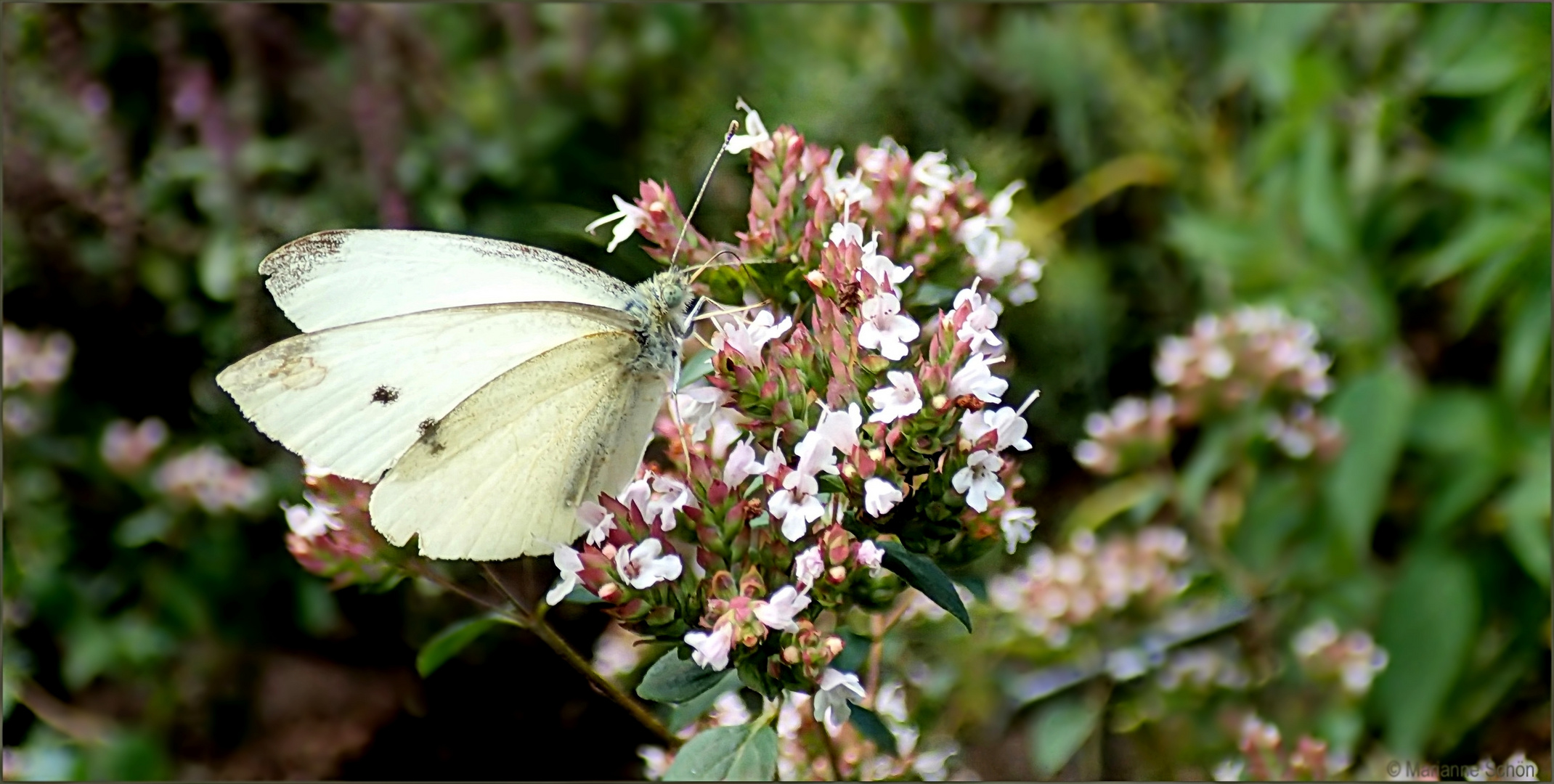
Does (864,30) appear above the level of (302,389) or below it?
above

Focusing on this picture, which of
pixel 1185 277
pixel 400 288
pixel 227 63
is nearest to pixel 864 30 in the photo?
pixel 1185 277

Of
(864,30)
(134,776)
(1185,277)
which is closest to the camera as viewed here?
(134,776)

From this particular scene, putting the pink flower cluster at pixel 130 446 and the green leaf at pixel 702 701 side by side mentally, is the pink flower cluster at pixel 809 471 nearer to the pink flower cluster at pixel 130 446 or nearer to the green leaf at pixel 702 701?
the green leaf at pixel 702 701

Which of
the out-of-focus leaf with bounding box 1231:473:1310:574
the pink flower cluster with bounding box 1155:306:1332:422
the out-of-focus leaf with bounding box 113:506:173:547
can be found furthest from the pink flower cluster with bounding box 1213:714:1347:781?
the out-of-focus leaf with bounding box 113:506:173:547

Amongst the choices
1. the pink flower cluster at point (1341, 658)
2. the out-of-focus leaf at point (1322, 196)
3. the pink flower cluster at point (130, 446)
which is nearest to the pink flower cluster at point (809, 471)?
the pink flower cluster at point (1341, 658)

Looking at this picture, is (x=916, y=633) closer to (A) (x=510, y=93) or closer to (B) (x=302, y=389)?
(B) (x=302, y=389)

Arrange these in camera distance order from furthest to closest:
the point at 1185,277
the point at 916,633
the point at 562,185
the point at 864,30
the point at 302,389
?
the point at 1185,277 → the point at 864,30 → the point at 562,185 → the point at 916,633 → the point at 302,389

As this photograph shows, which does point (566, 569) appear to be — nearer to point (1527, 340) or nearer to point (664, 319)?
point (664, 319)
